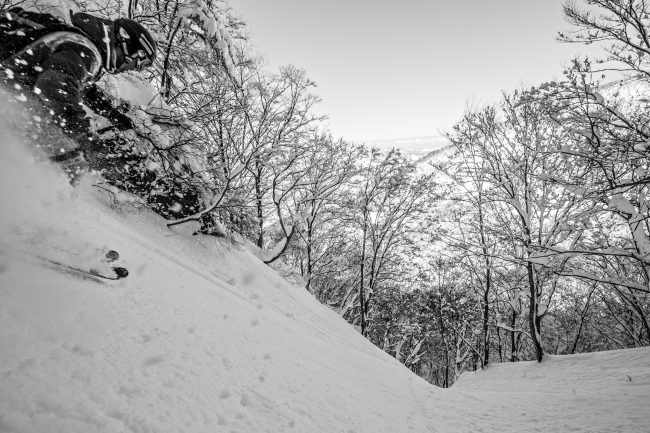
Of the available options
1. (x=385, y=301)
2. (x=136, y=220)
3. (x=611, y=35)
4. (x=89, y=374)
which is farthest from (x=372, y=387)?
(x=385, y=301)

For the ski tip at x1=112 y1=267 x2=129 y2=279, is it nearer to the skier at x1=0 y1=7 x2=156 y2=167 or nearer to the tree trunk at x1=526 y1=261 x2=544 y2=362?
the skier at x1=0 y1=7 x2=156 y2=167

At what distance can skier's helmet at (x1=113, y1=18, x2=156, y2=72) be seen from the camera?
4102mm

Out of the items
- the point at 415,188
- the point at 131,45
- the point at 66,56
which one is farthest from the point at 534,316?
the point at 66,56

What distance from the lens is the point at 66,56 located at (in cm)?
350

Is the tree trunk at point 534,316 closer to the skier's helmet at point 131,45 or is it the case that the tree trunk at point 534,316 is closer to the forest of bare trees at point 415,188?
the forest of bare trees at point 415,188

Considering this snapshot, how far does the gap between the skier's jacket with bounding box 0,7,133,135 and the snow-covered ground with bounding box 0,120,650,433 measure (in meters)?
0.71

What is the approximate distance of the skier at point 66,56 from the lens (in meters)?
3.17

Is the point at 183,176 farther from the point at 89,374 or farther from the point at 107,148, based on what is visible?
the point at 89,374

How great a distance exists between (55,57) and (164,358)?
3732mm

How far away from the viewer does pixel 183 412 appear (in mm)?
1824

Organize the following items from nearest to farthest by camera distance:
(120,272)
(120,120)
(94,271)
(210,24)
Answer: (94,271)
(120,272)
(120,120)
(210,24)

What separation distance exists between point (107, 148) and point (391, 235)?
1291 centimetres

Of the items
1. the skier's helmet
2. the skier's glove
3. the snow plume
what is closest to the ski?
the skier's glove

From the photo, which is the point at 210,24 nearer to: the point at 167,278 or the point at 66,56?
the point at 66,56
